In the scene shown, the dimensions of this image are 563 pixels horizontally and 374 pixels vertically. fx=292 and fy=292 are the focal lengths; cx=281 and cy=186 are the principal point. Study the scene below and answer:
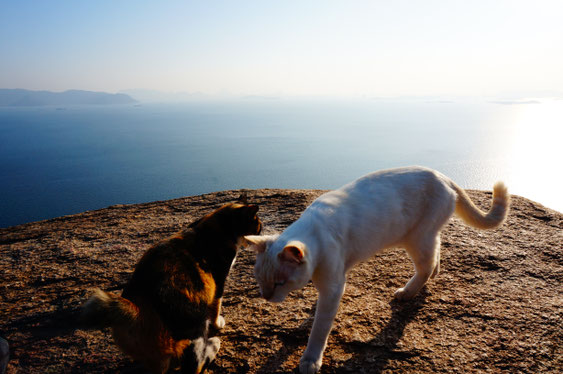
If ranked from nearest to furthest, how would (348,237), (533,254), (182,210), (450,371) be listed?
1. (450,371)
2. (348,237)
3. (533,254)
4. (182,210)

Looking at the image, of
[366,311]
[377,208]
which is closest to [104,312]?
[377,208]

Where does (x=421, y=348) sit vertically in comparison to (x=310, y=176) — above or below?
above

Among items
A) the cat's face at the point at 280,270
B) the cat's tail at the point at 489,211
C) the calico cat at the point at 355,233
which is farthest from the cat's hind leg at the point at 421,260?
the cat's face at the point at 280,270

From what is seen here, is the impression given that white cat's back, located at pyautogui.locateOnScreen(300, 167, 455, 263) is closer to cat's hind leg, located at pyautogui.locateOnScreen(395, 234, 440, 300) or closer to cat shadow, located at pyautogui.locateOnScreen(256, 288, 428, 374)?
cat's hind leg, located at pyautogui.locateOnScreen(395, 234, 440, 300)

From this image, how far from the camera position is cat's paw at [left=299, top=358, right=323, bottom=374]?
2576 millimetres

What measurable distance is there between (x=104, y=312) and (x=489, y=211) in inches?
159

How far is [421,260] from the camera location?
129 inches

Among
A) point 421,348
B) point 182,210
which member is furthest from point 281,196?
point 421,348

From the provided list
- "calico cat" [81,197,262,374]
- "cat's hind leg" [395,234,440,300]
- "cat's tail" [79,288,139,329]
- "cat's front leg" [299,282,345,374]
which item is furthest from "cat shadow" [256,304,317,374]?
"cat's tail" [79,288,139,329]

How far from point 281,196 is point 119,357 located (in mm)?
4212

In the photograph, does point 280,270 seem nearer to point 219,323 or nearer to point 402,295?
point 219,323

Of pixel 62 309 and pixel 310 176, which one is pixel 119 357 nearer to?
pixel 62 309

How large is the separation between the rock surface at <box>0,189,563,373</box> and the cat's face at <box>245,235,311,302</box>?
84 cm

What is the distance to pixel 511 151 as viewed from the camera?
68125mm
